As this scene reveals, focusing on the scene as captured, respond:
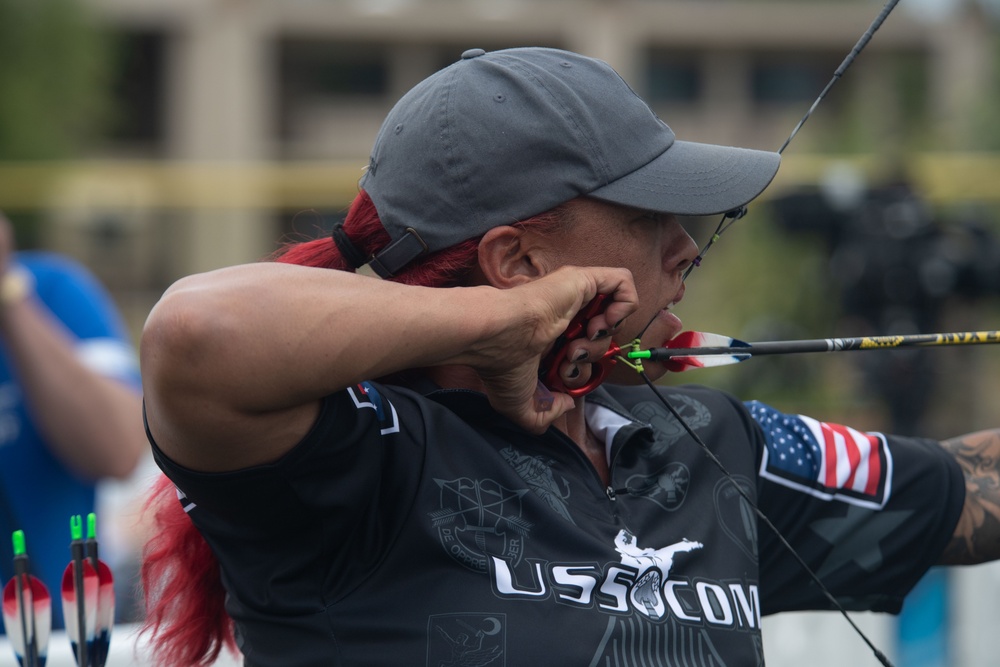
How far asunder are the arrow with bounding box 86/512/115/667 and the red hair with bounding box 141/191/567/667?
0.15 ft

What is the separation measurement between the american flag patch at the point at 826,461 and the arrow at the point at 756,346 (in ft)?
0.73

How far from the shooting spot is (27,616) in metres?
1.54

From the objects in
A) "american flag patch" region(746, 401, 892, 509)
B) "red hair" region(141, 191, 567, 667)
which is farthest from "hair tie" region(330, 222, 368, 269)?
"american flag patch" region(746, 401, 892, 509)

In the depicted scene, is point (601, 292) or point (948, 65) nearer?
point (601, 292)

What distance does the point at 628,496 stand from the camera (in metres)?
1.49

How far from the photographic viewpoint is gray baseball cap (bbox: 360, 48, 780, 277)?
A: 4.43 feet

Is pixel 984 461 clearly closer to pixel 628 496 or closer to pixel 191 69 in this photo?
pixel 628 496

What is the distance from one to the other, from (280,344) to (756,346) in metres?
0.57

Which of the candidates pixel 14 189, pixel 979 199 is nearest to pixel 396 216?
pixel 979 199

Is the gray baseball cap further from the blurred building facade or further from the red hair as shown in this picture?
the blurred building facade

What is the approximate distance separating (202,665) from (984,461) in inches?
45.1

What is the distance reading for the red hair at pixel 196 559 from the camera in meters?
1.43

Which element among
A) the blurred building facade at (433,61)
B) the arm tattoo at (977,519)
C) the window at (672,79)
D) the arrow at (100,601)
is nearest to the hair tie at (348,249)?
the arrow at (100,601)

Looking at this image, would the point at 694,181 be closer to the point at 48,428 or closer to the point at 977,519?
the point at 977,519
